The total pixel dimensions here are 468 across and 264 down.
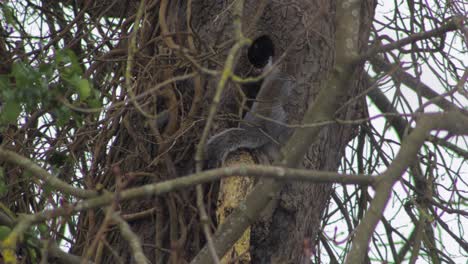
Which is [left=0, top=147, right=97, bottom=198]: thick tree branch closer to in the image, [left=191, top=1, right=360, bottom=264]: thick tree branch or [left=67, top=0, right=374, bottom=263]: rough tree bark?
[left=191, top=1, right=360, bottom=264]: thick tree branch

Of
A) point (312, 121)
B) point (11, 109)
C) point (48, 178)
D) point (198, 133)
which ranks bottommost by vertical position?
point (48, 178)

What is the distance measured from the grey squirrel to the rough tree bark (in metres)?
0.04

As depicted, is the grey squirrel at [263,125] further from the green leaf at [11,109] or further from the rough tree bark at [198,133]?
the green leaf at [11,109]

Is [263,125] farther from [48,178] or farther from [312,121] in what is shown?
[48,178]

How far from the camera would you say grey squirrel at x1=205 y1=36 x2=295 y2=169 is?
262 cm

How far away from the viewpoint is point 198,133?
8.74 feet

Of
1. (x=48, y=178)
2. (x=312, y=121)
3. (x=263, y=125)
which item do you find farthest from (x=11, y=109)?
(x=263, y=125)

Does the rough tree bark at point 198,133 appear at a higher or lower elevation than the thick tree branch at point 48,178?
higher

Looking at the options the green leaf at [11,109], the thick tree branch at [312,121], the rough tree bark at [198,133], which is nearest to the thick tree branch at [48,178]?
the green leaf at [11,109]

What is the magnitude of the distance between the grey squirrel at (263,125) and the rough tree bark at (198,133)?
1.6 inches

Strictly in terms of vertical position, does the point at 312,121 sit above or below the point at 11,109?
above

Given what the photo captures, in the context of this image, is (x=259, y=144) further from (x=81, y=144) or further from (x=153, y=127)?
(x=81, y=144)

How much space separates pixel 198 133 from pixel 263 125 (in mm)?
233

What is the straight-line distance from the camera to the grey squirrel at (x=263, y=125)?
2617 mm
